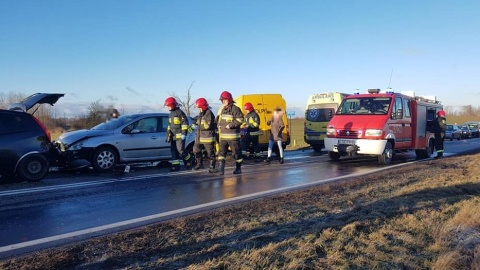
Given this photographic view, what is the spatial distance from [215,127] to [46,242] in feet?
19.3

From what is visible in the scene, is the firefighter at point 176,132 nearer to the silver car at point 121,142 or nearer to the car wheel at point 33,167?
the silver car at point 121,142

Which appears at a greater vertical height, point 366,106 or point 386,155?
point 366,106

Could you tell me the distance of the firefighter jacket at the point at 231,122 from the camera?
371 inches

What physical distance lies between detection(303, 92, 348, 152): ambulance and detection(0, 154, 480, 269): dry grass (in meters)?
10.2

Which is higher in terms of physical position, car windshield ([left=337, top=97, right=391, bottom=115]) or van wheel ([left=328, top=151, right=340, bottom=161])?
car windshield ([left=337, top=97, right=391, bottom=115])

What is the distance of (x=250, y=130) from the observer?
1269 centimetres

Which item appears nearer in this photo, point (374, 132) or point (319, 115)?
point (374, 132)

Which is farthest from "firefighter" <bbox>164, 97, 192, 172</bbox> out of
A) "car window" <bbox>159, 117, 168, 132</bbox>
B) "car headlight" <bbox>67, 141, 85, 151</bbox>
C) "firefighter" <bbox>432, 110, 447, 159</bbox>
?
"firefighter" <bbox>432, 110, 447, 159</bbox>

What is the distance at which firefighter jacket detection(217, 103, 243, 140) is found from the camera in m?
9.43

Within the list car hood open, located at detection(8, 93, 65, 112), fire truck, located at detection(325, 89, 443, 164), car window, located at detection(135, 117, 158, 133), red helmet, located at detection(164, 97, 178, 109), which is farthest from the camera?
fire truck, located at detection(325, 89, 443, 164)

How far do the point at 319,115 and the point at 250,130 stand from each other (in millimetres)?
5696

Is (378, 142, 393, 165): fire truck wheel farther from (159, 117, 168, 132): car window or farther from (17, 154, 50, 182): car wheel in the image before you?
(17, 154, 50, 182): car wheel

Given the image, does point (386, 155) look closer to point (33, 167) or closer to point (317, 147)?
point (317, 147)

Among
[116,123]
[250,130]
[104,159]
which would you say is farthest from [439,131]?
[104,159]
